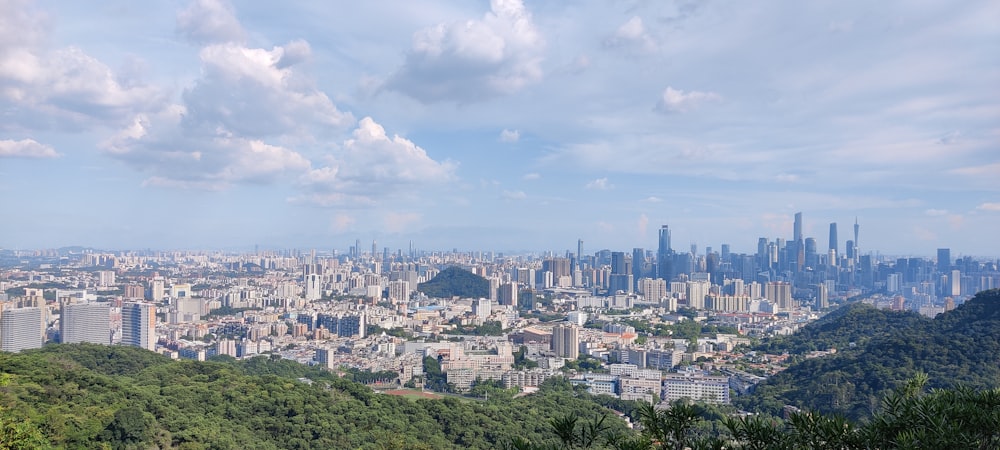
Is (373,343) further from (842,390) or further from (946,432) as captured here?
(946,432)

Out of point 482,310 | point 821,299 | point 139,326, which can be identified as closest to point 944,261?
point 821,299

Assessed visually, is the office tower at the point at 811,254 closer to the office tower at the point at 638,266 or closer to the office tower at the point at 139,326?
the office tower at the point at 638,266

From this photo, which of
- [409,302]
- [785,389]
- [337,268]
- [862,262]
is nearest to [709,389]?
[785,389]

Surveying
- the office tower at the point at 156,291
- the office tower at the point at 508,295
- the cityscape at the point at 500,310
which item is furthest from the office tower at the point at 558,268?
the office tower at the point at 156,291

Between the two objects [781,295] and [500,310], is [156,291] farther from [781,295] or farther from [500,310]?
[781,295]

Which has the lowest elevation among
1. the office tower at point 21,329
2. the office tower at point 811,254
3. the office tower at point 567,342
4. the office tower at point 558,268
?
the office tower at point 567,342

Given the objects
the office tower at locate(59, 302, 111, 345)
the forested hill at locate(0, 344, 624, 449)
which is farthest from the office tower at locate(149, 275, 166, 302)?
the forested hill at locate(0, 344, 624, 449)
